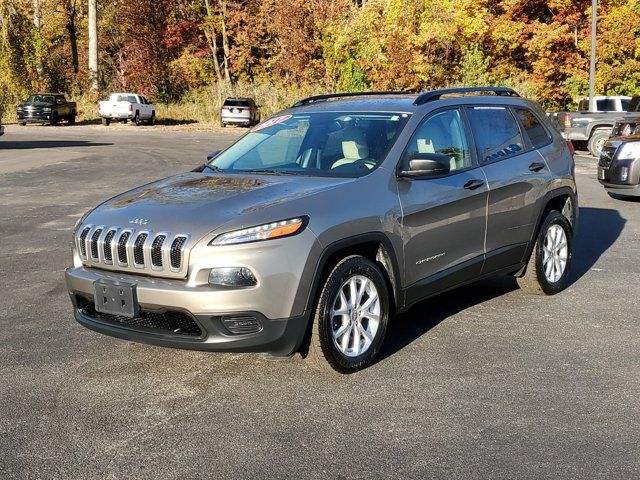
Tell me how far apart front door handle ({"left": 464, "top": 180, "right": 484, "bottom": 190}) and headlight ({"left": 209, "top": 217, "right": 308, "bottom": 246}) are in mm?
1748

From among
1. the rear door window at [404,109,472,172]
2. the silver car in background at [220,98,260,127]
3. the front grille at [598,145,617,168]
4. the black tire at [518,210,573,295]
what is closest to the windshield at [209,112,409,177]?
the rear door window at [404,109,472,172]

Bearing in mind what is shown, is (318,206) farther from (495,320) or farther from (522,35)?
(522,35)

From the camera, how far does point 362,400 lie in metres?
4.61

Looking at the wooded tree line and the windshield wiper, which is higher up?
the wooded tree line

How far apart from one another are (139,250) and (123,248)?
13cm

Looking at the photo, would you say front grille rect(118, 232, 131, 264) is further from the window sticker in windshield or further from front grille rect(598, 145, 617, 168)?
front grille rect(598, 145, 617, 168)

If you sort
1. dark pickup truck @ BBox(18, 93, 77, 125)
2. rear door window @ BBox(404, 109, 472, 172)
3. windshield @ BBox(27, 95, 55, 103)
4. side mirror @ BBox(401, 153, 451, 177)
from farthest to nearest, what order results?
windshield @ BBox(27, 95, 55, 103)
dark pickup truck @ BBox(18, 93, 77, 125)
rear door window @ BBox(404, 109, 472, 172)
side mirror @ BBox(401, 153, 451, 177)

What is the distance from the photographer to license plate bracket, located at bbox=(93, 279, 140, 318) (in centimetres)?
463

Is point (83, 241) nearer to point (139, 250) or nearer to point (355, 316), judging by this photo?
point (139, 250)

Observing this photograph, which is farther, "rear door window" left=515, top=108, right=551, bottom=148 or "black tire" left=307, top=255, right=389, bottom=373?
"rear door window" left=515, top=108, right=551, bottom=148

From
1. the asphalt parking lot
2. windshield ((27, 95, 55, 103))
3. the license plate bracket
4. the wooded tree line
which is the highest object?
the wooded tree line

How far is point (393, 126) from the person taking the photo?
18.6 feet

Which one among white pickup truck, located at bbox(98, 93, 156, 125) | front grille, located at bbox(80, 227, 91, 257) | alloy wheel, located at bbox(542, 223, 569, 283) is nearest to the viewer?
front grille, located at bbox(80, 227, 91, 257)

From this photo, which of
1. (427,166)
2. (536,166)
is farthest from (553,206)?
(427,166)
